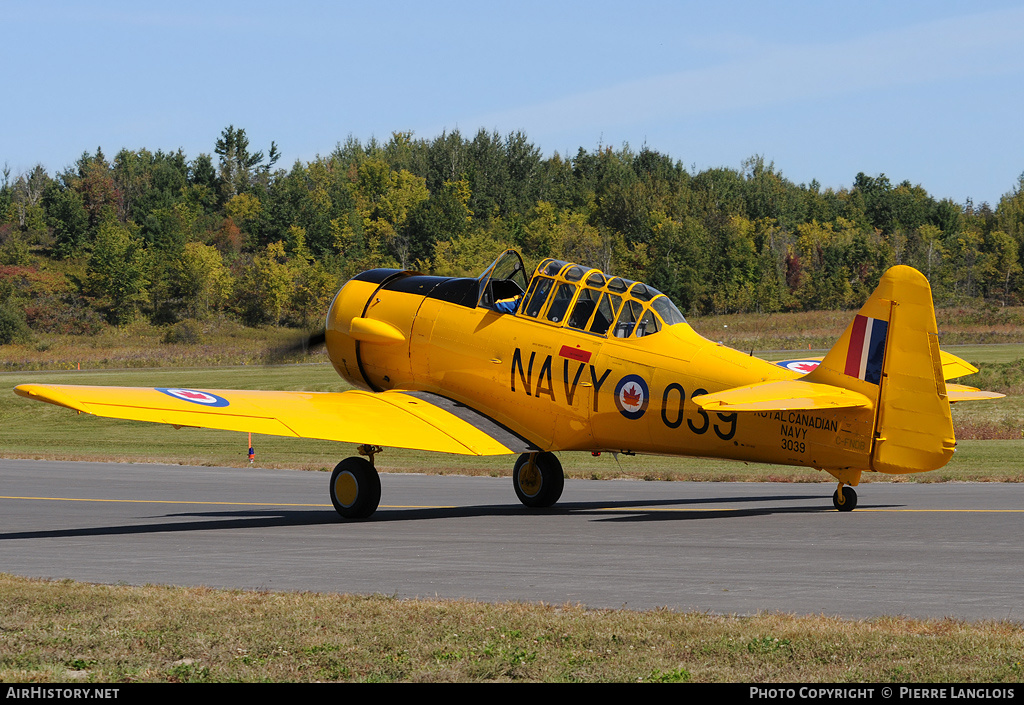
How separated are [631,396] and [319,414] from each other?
13.1 feet

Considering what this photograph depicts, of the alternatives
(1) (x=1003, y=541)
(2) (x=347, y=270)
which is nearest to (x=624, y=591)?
(1) (x=1003, y=541)

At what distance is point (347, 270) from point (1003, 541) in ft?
321

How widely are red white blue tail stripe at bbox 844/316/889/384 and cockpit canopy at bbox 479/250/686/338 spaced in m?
2.29

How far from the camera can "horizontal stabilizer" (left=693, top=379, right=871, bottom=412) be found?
474 inches

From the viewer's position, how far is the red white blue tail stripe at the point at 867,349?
1243 centimetres

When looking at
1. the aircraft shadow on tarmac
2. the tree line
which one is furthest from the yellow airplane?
the tree line

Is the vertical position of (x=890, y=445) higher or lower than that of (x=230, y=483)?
higher

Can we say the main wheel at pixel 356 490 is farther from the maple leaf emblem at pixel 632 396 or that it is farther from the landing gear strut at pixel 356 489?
the maple leaf emblem at pixel 632 396

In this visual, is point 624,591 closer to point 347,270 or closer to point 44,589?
point 44,589

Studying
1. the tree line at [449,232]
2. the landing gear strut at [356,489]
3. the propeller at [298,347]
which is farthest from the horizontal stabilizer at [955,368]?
the tree line at [449,232]

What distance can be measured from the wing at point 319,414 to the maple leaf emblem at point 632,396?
174 cm
